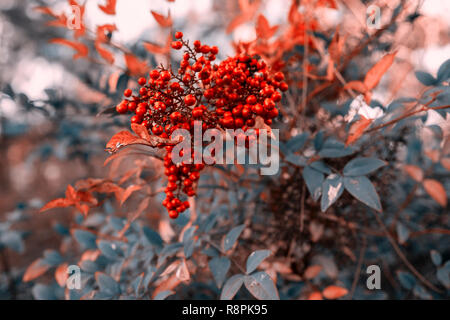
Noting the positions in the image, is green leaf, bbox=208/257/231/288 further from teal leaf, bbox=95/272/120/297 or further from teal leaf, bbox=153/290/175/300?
teal leaf, bbox=95/272/120/297

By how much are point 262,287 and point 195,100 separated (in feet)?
1.18

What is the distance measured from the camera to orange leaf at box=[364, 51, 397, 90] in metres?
0.56

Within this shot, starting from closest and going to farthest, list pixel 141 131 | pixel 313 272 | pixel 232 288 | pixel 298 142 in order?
pixel 141 131 → pixel 232 288 → pixel 298 142 → pixel 313 272

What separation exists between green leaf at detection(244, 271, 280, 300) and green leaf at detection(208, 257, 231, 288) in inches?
2.1

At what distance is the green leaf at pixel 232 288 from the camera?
0.54m

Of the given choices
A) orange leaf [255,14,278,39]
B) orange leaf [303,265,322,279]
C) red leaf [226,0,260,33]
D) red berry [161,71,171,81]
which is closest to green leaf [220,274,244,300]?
orange leaf [303,265,322,279]

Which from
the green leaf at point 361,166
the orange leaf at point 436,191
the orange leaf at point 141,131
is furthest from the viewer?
the orange leaf at point 436,191

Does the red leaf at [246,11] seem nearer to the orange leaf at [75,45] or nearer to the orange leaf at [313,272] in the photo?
the orange leaf at [75,45]

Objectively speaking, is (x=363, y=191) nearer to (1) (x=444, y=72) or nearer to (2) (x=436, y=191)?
(1) (x=444, y=72)

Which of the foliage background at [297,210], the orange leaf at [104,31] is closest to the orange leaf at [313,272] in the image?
the foliage background at [297,210]

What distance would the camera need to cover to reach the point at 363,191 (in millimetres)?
521

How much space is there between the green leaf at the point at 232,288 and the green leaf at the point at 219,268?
2 cm

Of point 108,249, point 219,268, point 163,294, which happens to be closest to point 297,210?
point 219,268
